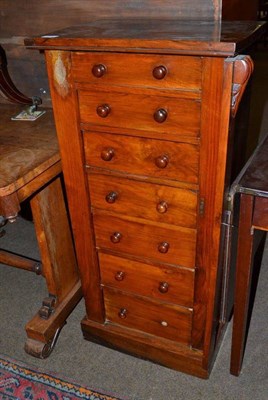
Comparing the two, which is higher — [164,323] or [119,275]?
[119,275]

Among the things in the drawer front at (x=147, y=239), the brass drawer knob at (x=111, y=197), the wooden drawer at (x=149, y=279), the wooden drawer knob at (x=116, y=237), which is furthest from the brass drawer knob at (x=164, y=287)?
the brass drawer knob at (x=111, y=197)

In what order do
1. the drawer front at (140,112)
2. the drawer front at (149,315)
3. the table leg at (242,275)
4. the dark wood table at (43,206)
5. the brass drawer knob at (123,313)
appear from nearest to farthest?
the drawer front at (140,112) < the table leg at (242,275) < the dark wood table at (43,206) < the drawer front at (149,315) < the brass drawer knob at (123,313)

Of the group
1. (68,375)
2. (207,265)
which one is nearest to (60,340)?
(68,375)

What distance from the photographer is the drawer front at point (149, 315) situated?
65.8 inches

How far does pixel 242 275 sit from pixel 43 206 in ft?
2.82

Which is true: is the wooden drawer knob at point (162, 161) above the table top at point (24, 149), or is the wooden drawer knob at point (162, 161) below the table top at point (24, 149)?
above

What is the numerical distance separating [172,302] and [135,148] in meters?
0.65

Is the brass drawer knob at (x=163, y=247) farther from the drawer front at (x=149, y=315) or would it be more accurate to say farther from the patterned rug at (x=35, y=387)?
the patterned rug at (x=35, y=387)

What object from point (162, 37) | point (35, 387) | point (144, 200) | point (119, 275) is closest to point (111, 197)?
point (144, 200)

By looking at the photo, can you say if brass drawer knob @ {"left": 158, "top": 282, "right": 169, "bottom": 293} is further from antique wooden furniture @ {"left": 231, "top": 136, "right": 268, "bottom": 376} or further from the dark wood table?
the dark wood table

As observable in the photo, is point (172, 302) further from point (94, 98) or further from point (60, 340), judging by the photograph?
point (94, 98)

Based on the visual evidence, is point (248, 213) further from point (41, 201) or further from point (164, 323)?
point (41, 201)

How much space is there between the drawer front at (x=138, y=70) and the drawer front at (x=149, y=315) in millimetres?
884

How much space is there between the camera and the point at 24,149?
1.60 m
